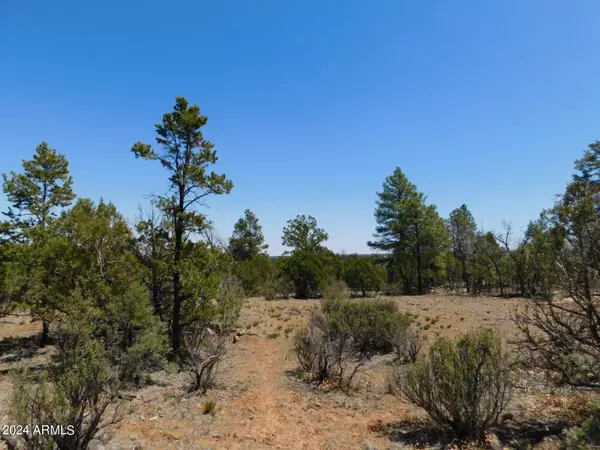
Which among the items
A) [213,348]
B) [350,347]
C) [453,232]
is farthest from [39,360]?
[453,232]

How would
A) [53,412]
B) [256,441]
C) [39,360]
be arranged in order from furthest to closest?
[39,360], [256,441], [53,412]

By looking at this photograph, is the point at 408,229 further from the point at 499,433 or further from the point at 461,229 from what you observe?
the point at 499,433

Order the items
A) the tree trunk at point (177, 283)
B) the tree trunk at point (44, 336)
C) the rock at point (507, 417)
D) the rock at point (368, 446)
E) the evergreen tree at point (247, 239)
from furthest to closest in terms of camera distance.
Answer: the evergreen tree at point (247, 239) < the tree trunk at point (44, 336) < the tree trunk at point (177, 283) < the rock at point (507, 417) < the rock at point (368, 446)

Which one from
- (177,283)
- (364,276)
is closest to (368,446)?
(177,283)

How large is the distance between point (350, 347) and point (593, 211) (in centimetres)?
875

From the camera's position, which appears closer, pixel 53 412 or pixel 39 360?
pixel 53 412

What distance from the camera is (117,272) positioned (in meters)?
11.0

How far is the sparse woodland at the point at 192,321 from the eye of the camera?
541 centimetres

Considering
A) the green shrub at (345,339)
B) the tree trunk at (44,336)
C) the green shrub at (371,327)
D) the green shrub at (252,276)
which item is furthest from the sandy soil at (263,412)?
the green shrub at (252,276)

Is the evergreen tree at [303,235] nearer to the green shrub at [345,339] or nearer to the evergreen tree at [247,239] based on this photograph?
the evergreen tree at [247,239]

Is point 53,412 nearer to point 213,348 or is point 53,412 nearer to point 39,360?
point 213,348

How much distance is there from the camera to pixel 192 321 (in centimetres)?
1170

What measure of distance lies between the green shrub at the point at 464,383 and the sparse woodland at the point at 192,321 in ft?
0.07

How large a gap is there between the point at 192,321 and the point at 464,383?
8.81m
